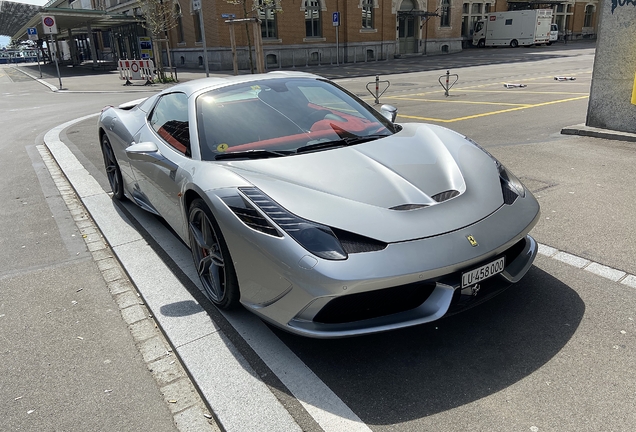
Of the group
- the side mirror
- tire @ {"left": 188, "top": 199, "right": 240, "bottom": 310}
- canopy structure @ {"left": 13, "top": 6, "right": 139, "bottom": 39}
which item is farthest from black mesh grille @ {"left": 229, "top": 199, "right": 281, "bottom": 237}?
canopy structure @ {"left": 13, "top": 6, "right": 139, "bottom": 39}

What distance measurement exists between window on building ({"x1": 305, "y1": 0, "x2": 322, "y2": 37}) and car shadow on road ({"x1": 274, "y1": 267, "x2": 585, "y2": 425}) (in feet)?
111

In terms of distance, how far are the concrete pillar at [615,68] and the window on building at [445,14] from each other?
3711 centimetres

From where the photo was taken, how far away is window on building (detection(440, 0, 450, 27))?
41.5 metres

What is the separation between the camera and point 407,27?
130 ft

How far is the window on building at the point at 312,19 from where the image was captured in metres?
33.7

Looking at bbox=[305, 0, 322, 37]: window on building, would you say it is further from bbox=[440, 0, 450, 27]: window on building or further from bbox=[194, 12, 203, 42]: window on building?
bbox=[440, 0, 450, 27]: window on building

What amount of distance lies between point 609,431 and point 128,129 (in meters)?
4.63

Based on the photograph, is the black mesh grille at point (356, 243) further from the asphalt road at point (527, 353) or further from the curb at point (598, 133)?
the curb at point (598, 133)

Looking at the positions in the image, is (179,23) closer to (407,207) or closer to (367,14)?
(367,14)

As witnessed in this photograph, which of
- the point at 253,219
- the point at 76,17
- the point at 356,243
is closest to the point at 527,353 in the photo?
the point at 356,243

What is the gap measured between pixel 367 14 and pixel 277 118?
3566 cm

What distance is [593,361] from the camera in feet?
8.37

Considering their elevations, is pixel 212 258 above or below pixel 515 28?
below

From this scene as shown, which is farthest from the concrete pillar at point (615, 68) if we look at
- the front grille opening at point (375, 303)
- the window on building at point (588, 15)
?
the window on building at point (588, 15)
